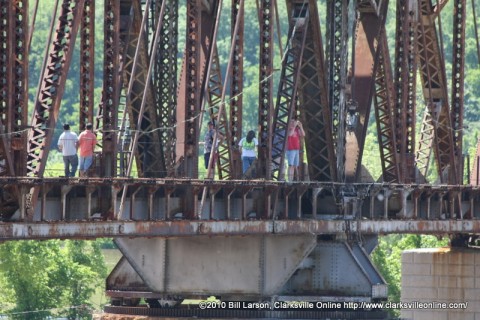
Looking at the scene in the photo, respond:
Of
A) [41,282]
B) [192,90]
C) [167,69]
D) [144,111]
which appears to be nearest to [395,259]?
[41,282]

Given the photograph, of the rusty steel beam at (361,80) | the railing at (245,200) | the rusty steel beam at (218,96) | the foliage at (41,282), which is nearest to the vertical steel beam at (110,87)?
the railing at (245,200)

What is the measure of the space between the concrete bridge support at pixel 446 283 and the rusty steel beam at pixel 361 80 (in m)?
13.1

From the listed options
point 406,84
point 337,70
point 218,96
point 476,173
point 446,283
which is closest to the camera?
point 218,96

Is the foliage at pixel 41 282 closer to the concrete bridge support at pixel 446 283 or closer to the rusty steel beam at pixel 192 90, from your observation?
Result: the concrete bridge support at pixel 446 283

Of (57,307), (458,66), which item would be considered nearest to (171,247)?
(458,66)

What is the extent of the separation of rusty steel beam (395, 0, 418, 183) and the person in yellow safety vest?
975cm

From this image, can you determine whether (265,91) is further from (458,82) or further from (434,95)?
(458,82)

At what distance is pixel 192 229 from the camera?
2073 inches

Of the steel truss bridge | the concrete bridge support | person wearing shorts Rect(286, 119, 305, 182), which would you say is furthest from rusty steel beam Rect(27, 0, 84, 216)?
the concrete bridge support

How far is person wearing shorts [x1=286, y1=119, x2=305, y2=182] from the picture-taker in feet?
193

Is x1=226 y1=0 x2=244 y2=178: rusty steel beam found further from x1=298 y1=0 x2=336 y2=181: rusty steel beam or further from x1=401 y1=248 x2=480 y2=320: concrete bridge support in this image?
x1=401 y1=248 x2=480 y2=320: concrete bridge support

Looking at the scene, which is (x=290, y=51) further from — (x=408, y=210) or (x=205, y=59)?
(x=408, y=210)

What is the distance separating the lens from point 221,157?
5962 cm

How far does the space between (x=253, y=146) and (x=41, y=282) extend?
37260mm
